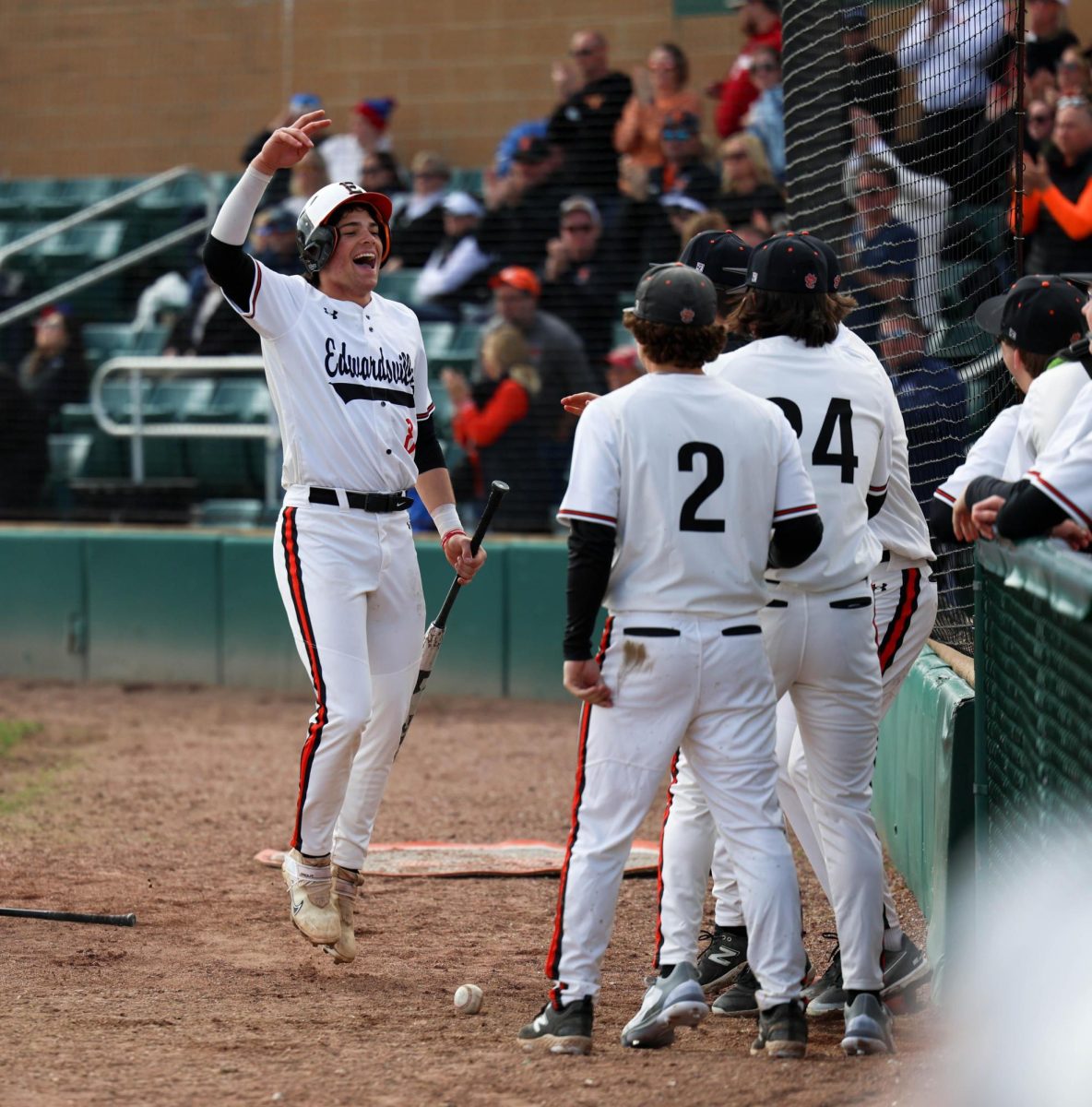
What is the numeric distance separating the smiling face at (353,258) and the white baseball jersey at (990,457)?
175 cm

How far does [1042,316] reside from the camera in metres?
3.96

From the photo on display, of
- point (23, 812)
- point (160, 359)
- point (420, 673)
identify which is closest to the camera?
point (420, 673)

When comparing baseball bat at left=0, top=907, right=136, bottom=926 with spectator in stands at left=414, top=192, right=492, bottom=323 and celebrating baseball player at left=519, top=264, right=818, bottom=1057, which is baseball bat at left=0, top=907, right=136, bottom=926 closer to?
celebrating baseball player at left=519, top=264, right=818, bottom=1057

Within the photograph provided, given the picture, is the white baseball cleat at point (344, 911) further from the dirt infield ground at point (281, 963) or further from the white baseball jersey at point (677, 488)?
the white baseball jersey at point (677, 488)

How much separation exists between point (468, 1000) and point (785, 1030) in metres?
0.85

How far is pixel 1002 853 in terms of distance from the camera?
3904mm

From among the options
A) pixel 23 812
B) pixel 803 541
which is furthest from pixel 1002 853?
pixel 23 812

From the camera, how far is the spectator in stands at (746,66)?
10906mm

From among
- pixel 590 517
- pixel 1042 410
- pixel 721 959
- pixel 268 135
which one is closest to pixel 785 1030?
pixel 721 959

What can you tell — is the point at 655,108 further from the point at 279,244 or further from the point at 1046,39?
the point at 279,244

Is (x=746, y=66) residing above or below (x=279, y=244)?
above

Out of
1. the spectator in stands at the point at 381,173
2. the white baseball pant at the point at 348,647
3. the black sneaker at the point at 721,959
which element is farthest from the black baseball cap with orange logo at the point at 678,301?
the spectator in stands at the point at 381,173

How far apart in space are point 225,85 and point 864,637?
11385mm

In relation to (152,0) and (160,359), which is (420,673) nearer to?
(160,359)
